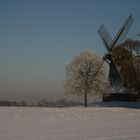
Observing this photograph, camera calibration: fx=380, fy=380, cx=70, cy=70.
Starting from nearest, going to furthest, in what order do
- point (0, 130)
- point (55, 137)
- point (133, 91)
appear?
point (55, 137)
point (0, 130)
point (133, 91)

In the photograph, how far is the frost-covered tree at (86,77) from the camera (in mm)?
54750

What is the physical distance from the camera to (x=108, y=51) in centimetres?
6588

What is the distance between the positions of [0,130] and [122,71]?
157 ft

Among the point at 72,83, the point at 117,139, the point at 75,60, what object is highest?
the point at 75,60

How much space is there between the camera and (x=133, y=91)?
6238cm

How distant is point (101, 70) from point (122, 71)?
265 inches

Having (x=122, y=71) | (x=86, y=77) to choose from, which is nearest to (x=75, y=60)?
(x=86, y=77)

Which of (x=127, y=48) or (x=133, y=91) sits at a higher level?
(x=127, y=48)

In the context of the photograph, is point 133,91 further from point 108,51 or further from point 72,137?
point 72,137

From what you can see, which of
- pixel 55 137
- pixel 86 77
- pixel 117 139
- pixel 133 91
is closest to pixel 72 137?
pixel 55 137

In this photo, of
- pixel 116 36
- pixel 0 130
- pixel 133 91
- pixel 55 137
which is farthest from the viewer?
pixel 116 36

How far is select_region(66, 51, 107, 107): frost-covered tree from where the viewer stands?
5475 centimetres

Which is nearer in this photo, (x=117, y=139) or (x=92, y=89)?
(x=117, y=139)

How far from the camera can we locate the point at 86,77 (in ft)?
180
